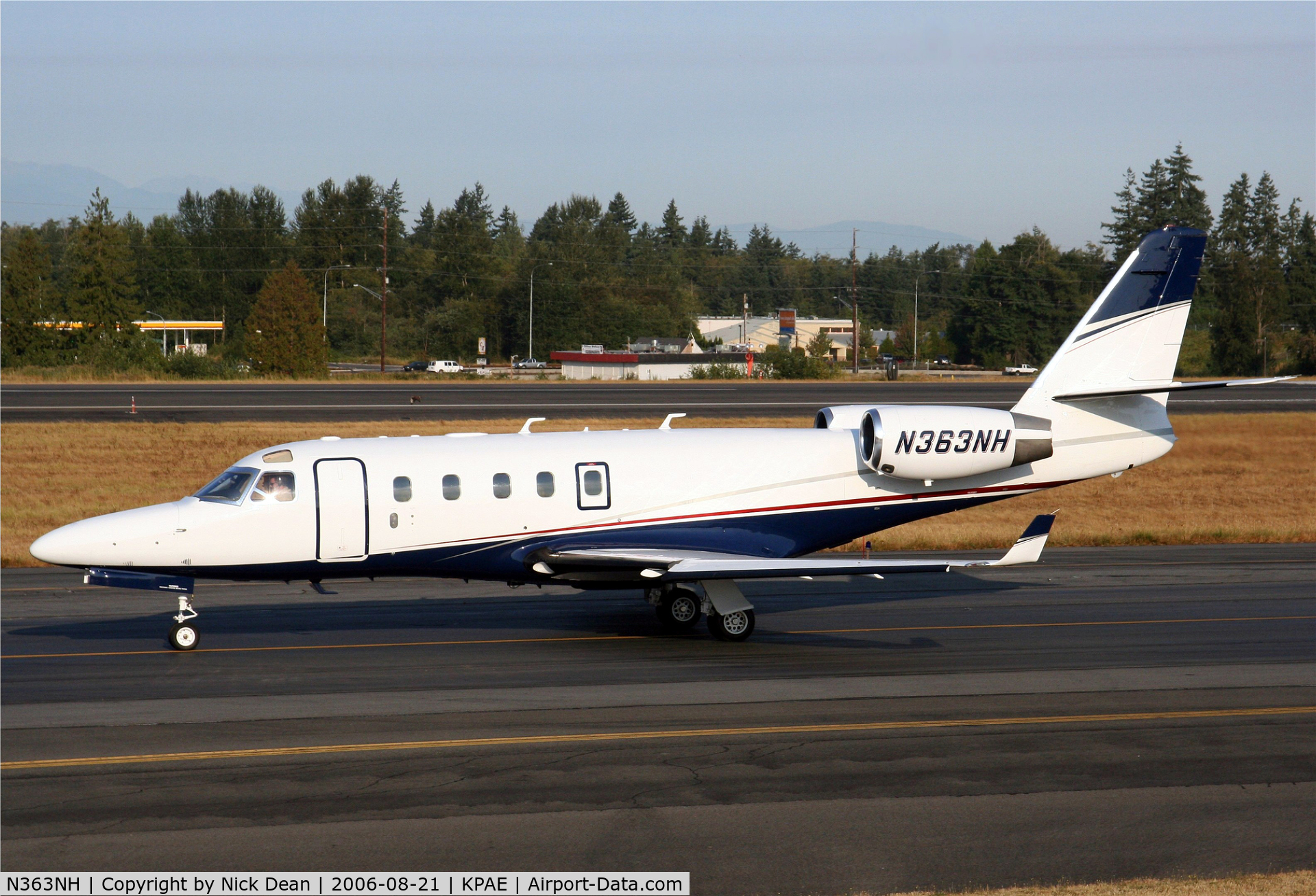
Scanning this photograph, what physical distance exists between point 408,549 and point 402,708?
3.78 m

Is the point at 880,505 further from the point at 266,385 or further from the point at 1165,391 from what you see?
the point at 266,385


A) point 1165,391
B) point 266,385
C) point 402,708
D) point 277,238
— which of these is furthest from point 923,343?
point 402,708

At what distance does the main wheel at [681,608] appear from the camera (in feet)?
61.7

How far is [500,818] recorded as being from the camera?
10.5 m

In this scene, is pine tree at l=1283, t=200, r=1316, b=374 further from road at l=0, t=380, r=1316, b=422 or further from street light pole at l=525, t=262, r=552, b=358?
street light pole at l=525, t=262, r=552, b=358

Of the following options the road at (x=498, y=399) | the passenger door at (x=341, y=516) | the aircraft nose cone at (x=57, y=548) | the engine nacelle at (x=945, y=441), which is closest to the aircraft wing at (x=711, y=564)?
the engine nacelle at (x=945, y=441)

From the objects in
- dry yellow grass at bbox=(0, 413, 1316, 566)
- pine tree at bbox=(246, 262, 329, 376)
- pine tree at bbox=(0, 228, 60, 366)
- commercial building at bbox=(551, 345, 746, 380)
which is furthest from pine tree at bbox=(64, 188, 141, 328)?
dry yellow grass at bbox=(0, 413, 1316, 566)

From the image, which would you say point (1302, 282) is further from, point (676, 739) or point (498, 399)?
point (676, 739)

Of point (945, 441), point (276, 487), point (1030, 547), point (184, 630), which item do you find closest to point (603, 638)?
point (276, 487)

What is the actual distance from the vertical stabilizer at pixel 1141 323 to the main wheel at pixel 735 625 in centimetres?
670

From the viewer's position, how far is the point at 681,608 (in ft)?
61.6

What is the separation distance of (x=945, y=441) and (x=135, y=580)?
41.4 feet

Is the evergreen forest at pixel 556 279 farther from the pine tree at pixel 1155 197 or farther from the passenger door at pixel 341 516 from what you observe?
the passenger door at pixel 341 516

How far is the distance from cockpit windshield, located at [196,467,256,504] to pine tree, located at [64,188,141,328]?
78.1m
